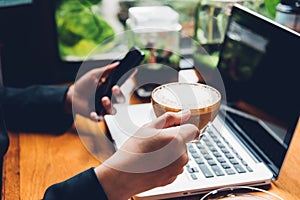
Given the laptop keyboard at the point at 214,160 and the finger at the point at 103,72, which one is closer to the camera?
the laptop keyboard at the point at 214,160

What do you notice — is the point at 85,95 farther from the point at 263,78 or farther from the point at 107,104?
the point at 263,78

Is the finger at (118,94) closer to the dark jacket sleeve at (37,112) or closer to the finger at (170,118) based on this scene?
the dark jacket sleeve at (37,112)

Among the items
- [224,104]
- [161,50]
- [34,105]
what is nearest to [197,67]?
[161,50]

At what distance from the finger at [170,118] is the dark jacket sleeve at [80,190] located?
13cm

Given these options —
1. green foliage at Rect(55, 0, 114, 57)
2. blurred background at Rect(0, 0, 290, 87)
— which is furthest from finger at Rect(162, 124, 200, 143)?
green foliage at Rect(55, 0, 114, 57)

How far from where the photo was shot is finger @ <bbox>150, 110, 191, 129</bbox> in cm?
65

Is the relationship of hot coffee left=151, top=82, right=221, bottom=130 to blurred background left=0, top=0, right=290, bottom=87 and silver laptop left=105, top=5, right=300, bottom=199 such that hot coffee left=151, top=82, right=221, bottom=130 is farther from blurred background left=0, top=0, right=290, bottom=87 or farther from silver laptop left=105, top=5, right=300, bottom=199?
blurred background left=0, top=0, right=290, bottom=87

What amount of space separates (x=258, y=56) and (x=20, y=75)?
0.69m

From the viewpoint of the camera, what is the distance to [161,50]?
1164mm

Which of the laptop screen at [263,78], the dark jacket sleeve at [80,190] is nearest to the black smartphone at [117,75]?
the laptop screen at [263,78]

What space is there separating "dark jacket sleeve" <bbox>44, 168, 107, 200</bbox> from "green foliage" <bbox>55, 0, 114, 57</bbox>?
623mm

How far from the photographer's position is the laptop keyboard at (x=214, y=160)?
78 centimetres


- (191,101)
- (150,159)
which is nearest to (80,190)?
(150,159)

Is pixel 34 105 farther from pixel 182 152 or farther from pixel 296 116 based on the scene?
pixel 296 116
